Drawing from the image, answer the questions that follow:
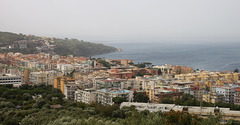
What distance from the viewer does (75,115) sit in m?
9.93

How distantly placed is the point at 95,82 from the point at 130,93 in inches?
170

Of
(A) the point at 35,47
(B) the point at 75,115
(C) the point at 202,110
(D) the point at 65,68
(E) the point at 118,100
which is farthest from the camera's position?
(A) the point at 35,47

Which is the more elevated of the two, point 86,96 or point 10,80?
point 10,80

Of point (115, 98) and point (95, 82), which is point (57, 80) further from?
point (115, 98)

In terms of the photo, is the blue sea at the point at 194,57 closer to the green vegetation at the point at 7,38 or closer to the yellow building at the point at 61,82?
the green vegetation at the point at 7,38

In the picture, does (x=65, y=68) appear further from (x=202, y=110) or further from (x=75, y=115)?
(x=202, y=110)

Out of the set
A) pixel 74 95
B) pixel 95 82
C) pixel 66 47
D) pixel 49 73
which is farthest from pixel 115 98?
pixel 66 47

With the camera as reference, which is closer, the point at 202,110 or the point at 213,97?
the point at 202,110

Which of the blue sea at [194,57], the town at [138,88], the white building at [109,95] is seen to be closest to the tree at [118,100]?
the town at [138,88]

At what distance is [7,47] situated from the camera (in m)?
48.4

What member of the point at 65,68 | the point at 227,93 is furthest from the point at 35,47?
the point at 227,93

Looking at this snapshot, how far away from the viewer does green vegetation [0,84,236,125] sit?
7.50 m

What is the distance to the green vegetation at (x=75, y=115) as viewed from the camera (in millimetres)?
7504

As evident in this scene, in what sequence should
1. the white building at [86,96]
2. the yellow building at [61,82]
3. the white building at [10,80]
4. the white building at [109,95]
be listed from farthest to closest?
the white building at [10,80] → the yellow building at [61,82] → the white building at [86,96] → the white building at [109,95]
